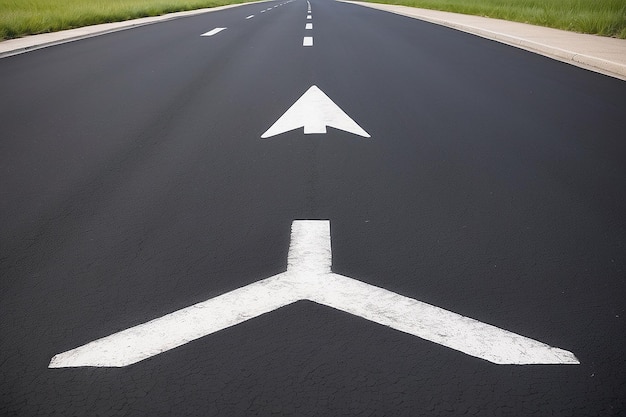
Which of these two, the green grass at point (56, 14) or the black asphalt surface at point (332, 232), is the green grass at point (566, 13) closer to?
the black asphalt surface at point (332, 232)

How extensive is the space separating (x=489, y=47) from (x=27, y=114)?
10358mm

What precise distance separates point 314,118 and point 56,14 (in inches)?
669

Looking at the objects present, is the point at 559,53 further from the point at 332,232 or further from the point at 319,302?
the point at 319,302

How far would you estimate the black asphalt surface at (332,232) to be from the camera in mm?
2273

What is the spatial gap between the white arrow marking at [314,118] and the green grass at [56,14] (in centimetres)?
1178

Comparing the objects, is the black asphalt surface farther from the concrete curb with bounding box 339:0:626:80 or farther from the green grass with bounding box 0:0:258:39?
the green grass with bounding box 0:0:258:39

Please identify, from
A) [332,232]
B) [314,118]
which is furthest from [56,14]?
[332,232]

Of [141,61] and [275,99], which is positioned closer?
[275,99]

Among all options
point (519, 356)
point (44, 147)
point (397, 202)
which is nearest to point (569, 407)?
point (519, 356)

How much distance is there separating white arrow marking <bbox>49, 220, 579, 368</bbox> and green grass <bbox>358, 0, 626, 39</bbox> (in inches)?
545

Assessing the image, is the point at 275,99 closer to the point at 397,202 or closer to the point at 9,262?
the point at 397,202

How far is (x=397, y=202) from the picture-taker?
4.18m

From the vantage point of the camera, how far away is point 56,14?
800 inches

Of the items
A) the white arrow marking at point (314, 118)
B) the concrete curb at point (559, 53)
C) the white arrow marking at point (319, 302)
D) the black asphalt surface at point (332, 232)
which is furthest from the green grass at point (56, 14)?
the white arrow marking at point (319, 302)
